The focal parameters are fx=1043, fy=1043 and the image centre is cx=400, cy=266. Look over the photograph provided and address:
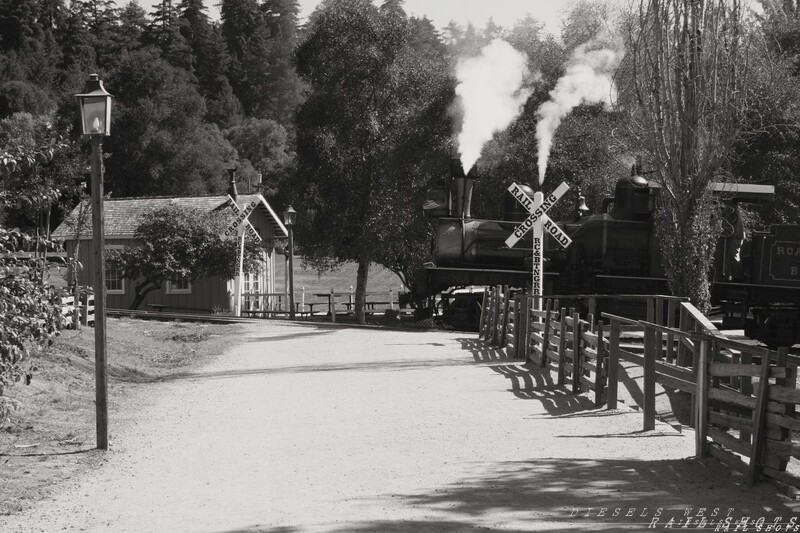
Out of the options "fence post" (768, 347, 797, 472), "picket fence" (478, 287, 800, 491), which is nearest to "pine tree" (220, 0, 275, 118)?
"picket fence" (478, 287, 800, 491)

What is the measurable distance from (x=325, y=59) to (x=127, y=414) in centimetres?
2539

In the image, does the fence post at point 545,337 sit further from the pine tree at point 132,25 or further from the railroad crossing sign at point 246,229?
the pine tree at point 132,25

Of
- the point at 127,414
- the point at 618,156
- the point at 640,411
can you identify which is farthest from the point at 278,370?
the point at 618,156

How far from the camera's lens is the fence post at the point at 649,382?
34.2ft

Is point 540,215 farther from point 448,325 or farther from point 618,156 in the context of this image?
point 618,156

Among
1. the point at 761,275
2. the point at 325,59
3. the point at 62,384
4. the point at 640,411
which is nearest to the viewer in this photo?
the point at 640,411

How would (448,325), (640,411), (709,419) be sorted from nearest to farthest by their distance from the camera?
(709,419), (640,411), (448,325)

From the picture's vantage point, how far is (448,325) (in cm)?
2742

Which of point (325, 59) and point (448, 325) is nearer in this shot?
point (448, 325)

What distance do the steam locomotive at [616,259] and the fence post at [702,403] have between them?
32.9ft

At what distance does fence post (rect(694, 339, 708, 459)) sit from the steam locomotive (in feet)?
32.9

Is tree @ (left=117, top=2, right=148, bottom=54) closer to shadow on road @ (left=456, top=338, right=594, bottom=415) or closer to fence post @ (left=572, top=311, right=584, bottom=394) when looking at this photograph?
shadow on road @ (left=456, top=338, right=594, bottom=415)

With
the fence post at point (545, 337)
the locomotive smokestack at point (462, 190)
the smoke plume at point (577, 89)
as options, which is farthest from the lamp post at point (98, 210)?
the smoke plume at point (577, 89)

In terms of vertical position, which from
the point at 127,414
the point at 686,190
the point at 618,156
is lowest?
the point at 127,414
